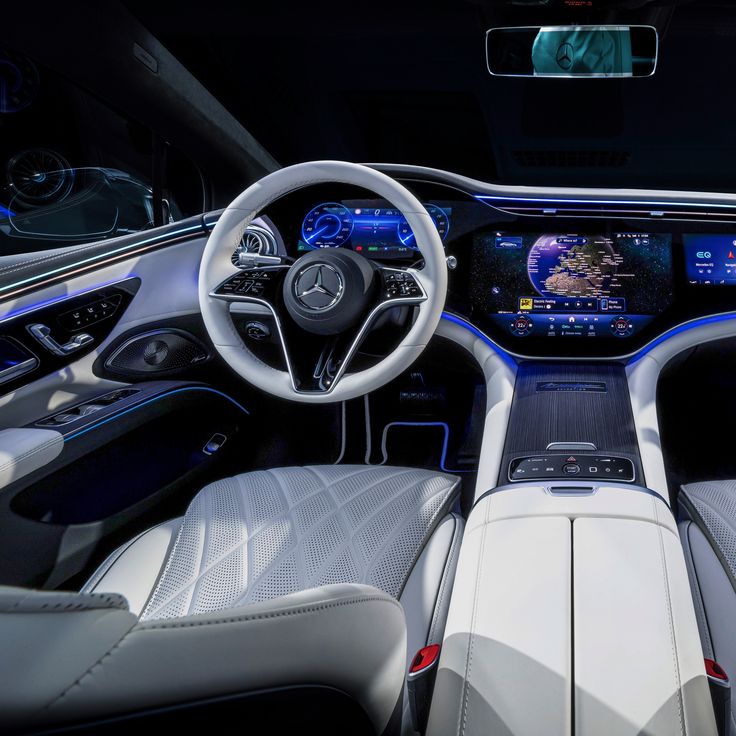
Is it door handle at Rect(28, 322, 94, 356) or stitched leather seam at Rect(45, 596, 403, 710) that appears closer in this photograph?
stitched leather seam at Rect(45, 596, 403, 710)

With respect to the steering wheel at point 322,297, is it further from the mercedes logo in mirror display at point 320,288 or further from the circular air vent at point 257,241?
the circular air vent at point 257,241

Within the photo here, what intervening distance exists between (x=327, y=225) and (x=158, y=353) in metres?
0.62

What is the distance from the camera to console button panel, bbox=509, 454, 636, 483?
3.96 ft

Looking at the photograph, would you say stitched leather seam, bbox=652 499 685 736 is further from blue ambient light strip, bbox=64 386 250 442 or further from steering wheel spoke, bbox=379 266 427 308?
blue ambient light strip, bbox=64 386 250 442

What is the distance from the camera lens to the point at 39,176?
221 centimetres

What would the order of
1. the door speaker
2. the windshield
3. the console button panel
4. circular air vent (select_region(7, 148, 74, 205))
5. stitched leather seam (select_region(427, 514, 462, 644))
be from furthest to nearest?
the windshield, circular air vent (select_region(7, 148, 74, 205)), the door speaker, the console button panel, stitched leather seam (select_region(427, 514, 462, 644))

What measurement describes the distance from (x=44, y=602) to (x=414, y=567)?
2.59ft

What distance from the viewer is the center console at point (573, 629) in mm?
738

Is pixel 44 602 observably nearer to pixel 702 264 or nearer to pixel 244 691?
pixel 244 691

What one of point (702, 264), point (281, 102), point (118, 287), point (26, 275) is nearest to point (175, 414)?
point (118, 287)

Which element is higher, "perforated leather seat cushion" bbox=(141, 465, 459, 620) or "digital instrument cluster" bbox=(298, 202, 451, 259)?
"digital instrument cluster" bbox=(298, 202, 451, 259)

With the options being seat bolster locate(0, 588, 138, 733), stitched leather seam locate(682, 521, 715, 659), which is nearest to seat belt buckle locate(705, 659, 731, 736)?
stitched leather seam locate(682, 521, 715, 659)

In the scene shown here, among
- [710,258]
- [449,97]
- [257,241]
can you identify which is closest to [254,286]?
[257,241]

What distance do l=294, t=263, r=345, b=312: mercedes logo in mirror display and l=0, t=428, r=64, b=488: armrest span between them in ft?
1.94
